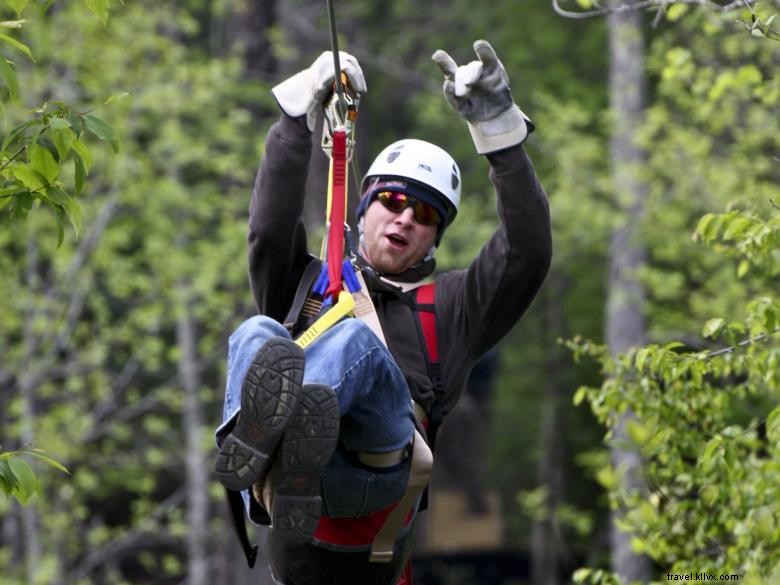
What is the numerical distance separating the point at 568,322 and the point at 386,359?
15.9 m

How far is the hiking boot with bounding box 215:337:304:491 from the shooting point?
4582 millimetres

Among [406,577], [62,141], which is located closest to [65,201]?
[62,141]

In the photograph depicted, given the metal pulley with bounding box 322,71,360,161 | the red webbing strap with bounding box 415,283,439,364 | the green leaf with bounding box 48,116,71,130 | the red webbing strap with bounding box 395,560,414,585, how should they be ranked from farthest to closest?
the red webbing strap with bounding box 395,560,414,585
the red webbing strap with bounding box 415,283,439,364
the metal pulley with bounding box 322,71,360,161
the green leaf with bounding box 48,116,71,130

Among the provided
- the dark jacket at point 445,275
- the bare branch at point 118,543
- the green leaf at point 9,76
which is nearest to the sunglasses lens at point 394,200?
the dark jacket at point 445,275

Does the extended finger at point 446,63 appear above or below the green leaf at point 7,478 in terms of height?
above

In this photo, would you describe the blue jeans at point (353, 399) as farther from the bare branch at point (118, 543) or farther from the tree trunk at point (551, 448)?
the tree trunk at point (551, 448)

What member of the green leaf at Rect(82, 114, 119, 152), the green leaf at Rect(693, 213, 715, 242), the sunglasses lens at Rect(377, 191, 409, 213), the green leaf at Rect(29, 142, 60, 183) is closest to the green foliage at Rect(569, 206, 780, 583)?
the green leaf at Rect(693, 213, 715, 242)

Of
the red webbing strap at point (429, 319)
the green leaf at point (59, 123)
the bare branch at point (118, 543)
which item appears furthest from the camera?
the bare branch at point (118, 543)

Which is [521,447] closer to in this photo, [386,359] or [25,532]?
[25,532]

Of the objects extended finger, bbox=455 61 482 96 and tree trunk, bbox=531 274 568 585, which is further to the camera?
tree trunk, bbox=531 274 568 585

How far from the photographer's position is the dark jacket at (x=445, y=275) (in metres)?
5.39

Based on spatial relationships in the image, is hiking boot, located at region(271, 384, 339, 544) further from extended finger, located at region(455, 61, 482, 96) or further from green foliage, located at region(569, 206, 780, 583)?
green foliage, located at region(569, 206, 780, 583)

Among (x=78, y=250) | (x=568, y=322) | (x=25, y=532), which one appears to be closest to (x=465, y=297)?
(x=78, y=250)

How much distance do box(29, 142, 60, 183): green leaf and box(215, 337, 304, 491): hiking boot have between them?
2.87 feet
